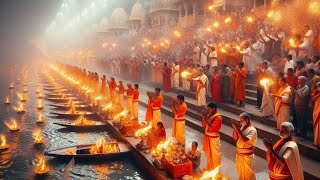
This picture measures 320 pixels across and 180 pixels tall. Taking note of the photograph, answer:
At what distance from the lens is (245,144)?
6.29 m

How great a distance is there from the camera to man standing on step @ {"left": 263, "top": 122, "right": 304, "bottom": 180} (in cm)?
499

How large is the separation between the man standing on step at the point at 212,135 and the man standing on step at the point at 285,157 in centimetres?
211

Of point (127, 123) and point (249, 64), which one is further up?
point (249, 64)

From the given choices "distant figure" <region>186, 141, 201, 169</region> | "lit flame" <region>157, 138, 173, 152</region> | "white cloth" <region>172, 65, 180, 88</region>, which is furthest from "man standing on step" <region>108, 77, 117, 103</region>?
"distant figure" <region>186, 141, 201, 169</region>

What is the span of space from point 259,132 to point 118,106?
26.5 feet

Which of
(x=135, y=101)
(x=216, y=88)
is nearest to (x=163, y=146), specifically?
(x=216, y=88)

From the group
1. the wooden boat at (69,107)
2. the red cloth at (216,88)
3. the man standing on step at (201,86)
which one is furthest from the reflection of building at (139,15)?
the man standing on step at (201,86)

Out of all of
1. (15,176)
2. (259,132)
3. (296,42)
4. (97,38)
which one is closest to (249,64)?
(296,42)

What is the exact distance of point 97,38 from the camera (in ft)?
237

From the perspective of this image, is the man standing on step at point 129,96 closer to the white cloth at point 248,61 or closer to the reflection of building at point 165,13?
the white cloth at point 248,61

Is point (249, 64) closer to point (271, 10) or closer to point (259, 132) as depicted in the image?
point (259, 132)

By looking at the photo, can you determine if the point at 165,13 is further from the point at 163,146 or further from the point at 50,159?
the point at 163,146

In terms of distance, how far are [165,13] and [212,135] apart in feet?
123

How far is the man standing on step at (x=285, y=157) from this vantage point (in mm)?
4988
